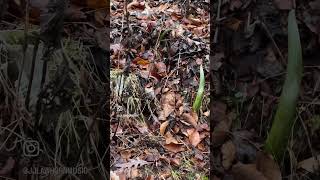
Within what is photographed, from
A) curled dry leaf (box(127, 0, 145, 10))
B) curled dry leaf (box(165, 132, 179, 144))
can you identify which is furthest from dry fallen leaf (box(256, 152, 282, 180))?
curled dry leaf (box(127, 0, 145, 10))

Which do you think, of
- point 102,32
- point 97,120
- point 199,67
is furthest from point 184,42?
point 97,120

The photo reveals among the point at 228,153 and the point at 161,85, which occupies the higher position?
the point at 161,85

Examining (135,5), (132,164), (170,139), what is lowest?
A: (132,164)

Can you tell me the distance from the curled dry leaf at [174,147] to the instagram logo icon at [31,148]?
56cm

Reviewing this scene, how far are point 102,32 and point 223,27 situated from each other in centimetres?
51

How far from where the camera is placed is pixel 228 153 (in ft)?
6.96

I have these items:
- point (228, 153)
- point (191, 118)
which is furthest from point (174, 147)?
point (228, 153)

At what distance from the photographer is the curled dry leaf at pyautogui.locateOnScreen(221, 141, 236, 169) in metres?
2.11

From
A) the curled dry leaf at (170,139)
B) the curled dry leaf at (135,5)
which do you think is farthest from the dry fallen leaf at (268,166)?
the curled dry leaf at (135,5)

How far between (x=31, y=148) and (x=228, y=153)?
0.82m

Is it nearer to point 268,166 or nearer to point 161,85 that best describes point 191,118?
point 161,85

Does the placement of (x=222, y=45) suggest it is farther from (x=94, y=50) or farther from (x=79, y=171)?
(x=79, y=171)

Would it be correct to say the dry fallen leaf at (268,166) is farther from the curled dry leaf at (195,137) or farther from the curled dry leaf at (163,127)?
the curled dry leaf at (163,127)

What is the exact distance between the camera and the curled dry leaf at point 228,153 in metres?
2.11
